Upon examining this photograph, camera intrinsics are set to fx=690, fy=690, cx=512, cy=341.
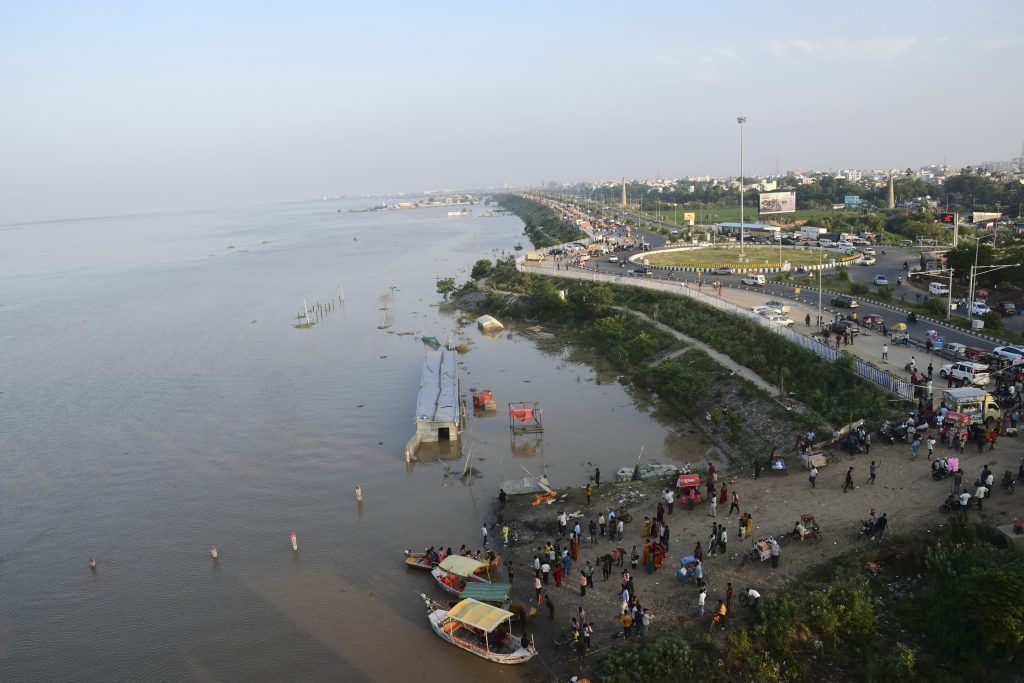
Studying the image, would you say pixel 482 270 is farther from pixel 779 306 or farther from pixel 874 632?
pixel 874 632

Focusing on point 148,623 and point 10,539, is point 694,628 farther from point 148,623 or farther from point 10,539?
point 10,539

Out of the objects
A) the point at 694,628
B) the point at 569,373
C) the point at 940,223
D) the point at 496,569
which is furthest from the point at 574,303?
the point at 940,223

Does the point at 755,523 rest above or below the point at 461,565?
above

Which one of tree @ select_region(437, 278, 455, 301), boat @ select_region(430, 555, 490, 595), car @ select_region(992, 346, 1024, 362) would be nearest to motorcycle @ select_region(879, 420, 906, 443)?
car @ select_region(992, 346, 1024, 362)

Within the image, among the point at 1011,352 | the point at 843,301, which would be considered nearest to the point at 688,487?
the point at 1011,352

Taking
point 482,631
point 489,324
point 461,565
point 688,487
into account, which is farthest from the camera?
point 489,324

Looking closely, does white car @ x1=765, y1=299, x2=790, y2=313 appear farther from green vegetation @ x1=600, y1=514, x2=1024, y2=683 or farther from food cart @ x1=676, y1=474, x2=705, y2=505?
green vegetation @ x1=600, y1=514, x2=1024, y2=683
